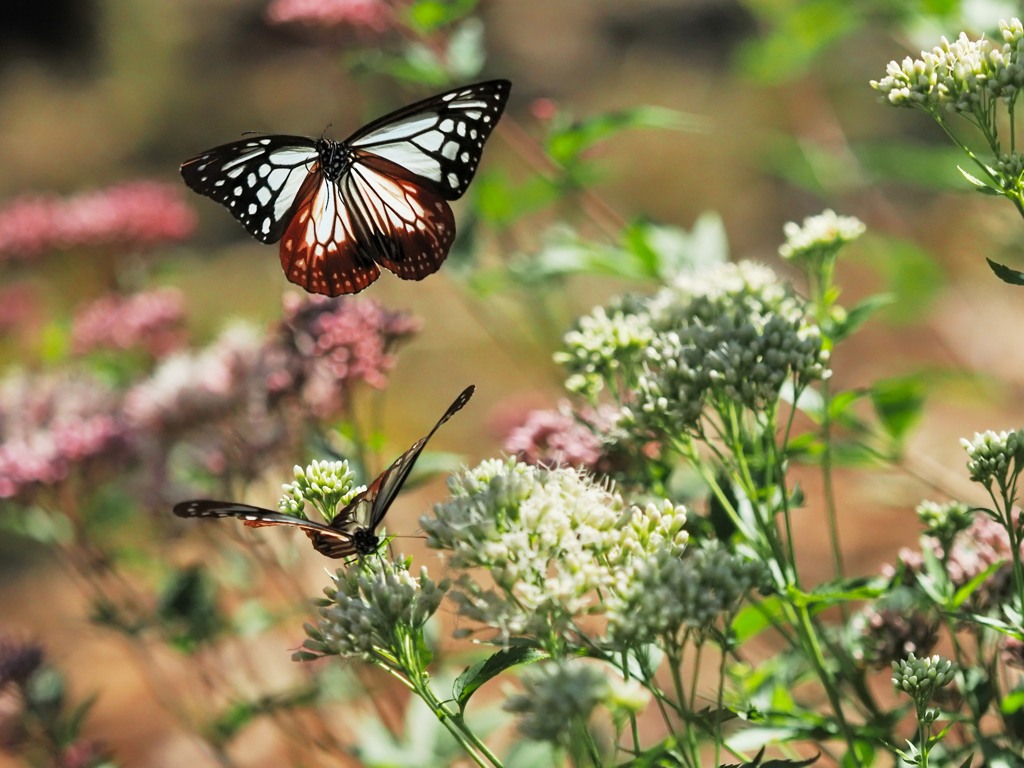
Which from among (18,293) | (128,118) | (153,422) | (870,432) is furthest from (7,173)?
(870,432)

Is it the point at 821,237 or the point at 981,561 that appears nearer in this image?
the point at 981,561

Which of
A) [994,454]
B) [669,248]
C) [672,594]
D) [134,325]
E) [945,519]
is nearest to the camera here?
[672,594]

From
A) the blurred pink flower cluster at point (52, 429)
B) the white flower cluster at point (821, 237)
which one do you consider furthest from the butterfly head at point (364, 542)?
the blurred pink flower cluster at point (52, 429)

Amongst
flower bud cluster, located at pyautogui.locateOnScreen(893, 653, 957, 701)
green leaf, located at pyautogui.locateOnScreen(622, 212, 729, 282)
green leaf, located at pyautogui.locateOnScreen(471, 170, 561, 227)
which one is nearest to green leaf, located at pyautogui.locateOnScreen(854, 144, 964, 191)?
green leaf, located at pyautogui.locateOnScreen(622, 212, 729, 282)

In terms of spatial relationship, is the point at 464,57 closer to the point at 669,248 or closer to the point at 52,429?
the point at 669,248

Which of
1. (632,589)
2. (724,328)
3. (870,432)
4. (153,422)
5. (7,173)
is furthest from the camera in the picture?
(7,173)

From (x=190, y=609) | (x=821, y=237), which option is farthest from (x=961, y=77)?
(x=190, y=609)

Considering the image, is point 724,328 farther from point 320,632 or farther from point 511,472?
point 320,632

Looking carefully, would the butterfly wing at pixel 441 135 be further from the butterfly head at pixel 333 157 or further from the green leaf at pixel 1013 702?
the green leaf at pixel 1013 702
